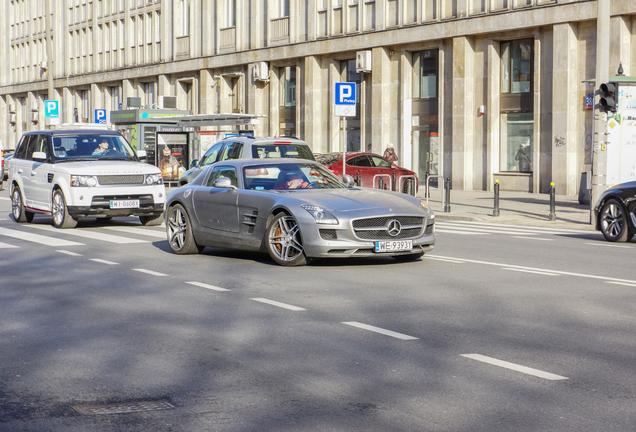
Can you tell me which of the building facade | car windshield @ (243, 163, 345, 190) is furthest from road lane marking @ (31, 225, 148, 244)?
the building facade

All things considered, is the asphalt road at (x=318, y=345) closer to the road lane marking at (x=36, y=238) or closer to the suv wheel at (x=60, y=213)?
the road lane marking at (x=36, y=238)

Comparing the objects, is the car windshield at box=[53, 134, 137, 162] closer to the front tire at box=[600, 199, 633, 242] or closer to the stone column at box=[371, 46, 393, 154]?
the front tire at box=[600, 199, 633, 242]

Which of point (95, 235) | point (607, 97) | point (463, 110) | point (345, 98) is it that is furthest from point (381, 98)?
point (95, 235)

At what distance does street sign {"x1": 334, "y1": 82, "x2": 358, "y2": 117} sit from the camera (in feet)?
97.1

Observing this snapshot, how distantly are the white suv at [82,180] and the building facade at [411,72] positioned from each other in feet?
22.5

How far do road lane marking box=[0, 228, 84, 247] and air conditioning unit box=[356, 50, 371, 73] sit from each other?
2539 cm

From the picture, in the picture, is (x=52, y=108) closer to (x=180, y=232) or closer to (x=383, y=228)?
(x=180, y=232)

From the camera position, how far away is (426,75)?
43906 mm

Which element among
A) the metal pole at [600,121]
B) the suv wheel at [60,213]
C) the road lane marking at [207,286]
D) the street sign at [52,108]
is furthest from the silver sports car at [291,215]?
the street sign at [52,108]

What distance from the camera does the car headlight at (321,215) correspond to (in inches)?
551

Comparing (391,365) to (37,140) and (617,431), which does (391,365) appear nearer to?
(617,431)

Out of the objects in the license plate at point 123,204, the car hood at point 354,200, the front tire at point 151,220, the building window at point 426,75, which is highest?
the building window at point 426,75

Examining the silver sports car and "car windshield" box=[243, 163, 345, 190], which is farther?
"car windshield" box=[243, 163, 345, 190]

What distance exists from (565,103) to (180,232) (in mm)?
22909
